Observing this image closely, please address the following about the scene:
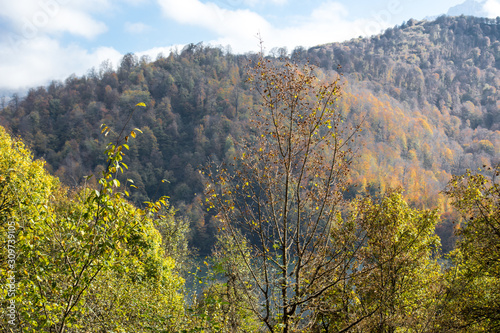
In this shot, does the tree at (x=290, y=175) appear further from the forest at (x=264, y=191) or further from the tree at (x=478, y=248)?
the tree at (x=478, y=248)

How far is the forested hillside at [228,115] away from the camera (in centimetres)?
7725

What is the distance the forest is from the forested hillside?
0.59m

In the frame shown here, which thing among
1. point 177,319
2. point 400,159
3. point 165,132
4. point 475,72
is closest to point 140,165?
point 165,132

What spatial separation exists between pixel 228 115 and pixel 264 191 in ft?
315

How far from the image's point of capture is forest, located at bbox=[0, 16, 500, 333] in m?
4.88

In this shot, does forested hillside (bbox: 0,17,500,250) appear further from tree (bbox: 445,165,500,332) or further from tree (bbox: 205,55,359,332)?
tree (bbox: 205,55,359,332)

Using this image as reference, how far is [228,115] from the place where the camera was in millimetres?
100312

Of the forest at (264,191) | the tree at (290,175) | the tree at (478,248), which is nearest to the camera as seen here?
the forest at (264,191)

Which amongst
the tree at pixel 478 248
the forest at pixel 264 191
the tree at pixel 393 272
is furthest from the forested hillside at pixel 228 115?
the tree at pixel 478 248

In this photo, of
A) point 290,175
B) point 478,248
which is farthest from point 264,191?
point 478,248

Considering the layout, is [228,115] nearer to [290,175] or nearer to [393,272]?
[393,272]

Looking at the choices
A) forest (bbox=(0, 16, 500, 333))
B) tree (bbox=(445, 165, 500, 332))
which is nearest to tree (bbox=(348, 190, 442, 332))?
forest (bbox=(0, 16, 500, 333))

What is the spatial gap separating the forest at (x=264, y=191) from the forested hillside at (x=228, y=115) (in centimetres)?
59

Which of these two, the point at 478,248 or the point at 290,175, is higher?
the point at 290,175
